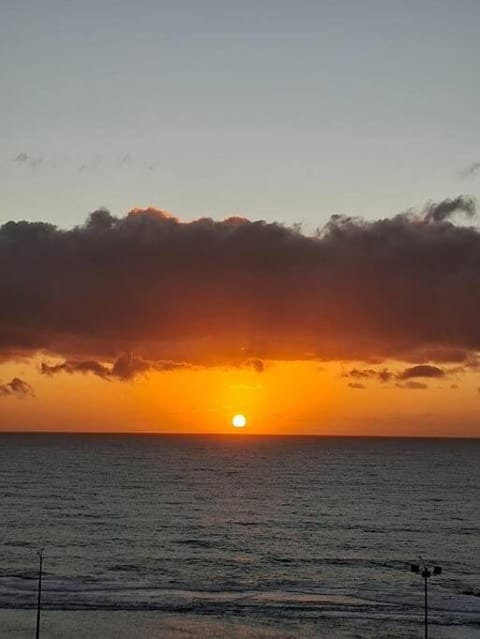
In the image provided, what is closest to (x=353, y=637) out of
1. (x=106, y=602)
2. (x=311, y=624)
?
(x=311, y=624)

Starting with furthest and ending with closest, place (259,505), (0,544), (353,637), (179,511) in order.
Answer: (259,505)
(179,511)
(0,544)
(353,637)

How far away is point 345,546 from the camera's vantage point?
328 ft

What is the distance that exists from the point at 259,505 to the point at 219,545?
2056 inches

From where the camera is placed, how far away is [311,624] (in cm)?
5912

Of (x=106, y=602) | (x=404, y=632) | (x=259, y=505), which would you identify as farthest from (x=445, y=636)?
(x=259, y=505)

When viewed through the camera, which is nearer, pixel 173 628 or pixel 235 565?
pixel 173 628

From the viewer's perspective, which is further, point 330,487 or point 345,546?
point 330,487

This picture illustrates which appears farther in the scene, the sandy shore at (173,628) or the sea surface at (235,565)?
the sea surface at (235,565)

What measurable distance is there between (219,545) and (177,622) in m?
41.8

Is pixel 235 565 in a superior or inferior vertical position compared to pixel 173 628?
inferior

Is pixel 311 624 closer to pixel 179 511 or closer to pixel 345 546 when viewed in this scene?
pixel 345 546

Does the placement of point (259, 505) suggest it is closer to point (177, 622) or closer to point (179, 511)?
point (179, 511)

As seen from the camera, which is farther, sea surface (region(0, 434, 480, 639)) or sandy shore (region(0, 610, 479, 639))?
sea surface (region(0, 434, 480, 639))

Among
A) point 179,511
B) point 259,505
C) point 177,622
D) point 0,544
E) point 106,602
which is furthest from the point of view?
point 259,505
